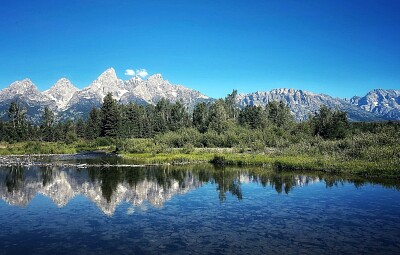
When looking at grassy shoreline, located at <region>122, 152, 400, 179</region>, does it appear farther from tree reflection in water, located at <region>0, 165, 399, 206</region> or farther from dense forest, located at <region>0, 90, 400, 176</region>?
tree reflection in water, located at <region>0, 165, 399, 206</region>

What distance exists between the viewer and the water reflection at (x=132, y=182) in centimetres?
3266

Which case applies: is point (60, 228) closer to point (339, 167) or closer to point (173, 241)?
point (173, 241)

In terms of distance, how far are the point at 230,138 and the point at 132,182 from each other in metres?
53.2

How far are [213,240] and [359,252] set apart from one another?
7827 millimetres

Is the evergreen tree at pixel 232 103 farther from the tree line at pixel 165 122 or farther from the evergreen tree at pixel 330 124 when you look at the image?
the evergreen tree at pixel 330 124

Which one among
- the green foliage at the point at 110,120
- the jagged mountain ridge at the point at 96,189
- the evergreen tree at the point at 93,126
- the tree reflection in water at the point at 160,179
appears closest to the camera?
the jagged mountain ridge at the point at 96,189

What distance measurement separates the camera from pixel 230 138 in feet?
299

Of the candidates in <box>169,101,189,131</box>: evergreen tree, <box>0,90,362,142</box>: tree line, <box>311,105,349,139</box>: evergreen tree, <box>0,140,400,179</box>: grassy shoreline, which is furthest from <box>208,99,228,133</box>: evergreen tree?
<box>0,140,400,179</box>: grassy shoreline

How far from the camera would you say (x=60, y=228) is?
22984 millimetres

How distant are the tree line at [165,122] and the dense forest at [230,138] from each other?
0.28 m

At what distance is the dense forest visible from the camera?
5241cm

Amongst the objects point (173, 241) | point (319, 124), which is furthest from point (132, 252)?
point (319, 124)

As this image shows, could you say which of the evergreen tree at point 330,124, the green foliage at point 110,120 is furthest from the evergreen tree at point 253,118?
the green foliage at point 110,120

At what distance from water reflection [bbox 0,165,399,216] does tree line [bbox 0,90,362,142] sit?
51998 mm
